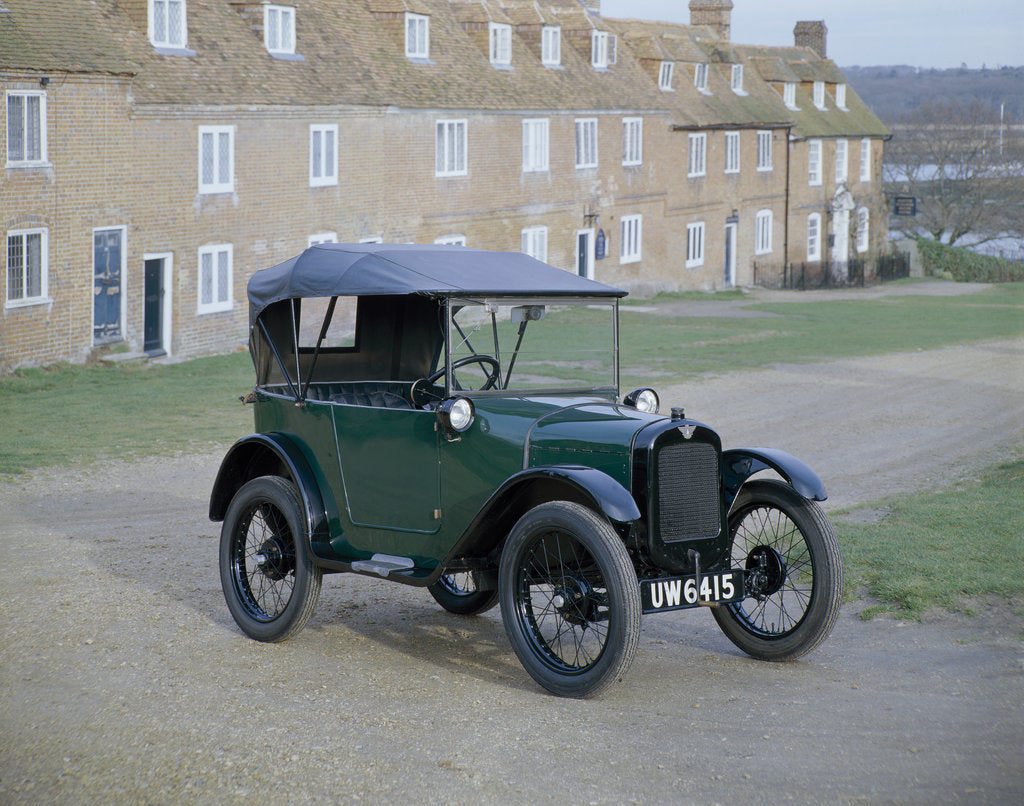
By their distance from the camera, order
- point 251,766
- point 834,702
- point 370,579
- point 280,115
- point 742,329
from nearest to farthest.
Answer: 1. point 251,766
2. point 834,702
3. point 370,579
4. point 280,115
5. point 742,329

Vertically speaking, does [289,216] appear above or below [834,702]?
above

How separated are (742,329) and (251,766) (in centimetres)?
2720

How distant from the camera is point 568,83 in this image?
35.9m

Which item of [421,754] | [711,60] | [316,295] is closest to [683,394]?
[316,295]

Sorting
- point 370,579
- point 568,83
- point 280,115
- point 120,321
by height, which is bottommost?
point 370,579

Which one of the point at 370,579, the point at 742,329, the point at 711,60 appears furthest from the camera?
the point at 711,60

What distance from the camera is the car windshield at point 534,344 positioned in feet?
24.2

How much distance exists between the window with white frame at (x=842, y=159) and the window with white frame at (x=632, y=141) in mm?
15254

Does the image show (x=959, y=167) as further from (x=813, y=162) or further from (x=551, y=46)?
(x=551, y=46)

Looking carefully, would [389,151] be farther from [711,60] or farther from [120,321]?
[711,60]

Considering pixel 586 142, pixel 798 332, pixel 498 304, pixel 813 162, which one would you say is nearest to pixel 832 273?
pixel 813 162

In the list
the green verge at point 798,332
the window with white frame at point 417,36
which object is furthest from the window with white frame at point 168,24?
the green verge at point 798,332

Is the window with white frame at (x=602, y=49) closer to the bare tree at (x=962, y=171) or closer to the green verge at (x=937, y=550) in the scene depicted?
the green verge at (x=937, y=550)

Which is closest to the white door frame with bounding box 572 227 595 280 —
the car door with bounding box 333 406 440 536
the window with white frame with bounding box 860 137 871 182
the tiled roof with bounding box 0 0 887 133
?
the tiled roof with bounding box 0 0 887 133
